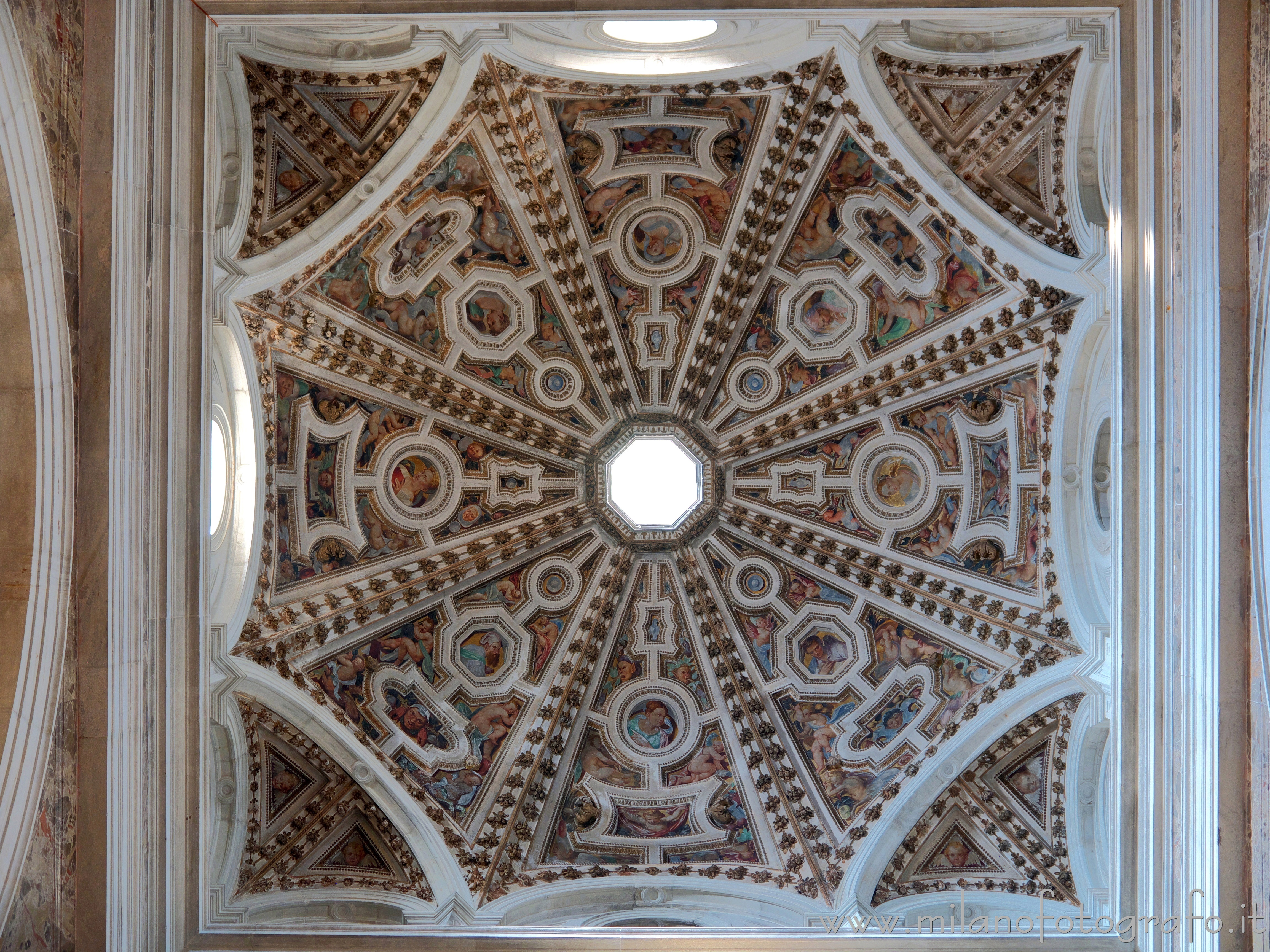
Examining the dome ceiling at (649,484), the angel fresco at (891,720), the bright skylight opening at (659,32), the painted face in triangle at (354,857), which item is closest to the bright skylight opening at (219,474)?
the dome ceiling at (649,484)

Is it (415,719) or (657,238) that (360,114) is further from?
(415,719)

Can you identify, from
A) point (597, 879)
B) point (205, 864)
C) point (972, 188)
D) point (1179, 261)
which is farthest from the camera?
point (597, 879)

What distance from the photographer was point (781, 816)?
1298cm

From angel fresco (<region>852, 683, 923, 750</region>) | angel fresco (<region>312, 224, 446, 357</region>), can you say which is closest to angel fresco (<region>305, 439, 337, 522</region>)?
angel fresco (<region>312, 224, 446, 357</region>)

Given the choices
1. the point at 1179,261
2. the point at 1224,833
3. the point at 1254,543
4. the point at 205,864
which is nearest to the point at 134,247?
the point at 205,864

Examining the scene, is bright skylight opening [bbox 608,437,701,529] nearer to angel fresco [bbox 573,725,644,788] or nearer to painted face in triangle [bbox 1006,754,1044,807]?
angel fresco [bbox 573,725,644,788]

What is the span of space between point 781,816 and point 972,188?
26.0ft

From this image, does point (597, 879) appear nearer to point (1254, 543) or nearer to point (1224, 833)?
point (1224, 833)

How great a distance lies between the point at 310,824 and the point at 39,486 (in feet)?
18.6

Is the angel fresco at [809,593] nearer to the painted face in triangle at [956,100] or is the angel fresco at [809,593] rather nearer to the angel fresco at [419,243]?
the painted face in triangle at [956,100]

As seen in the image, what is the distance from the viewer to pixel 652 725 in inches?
551

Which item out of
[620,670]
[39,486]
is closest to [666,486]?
[620,670]

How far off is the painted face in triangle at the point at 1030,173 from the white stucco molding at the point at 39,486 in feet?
30.9

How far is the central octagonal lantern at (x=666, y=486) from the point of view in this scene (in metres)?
14.4
